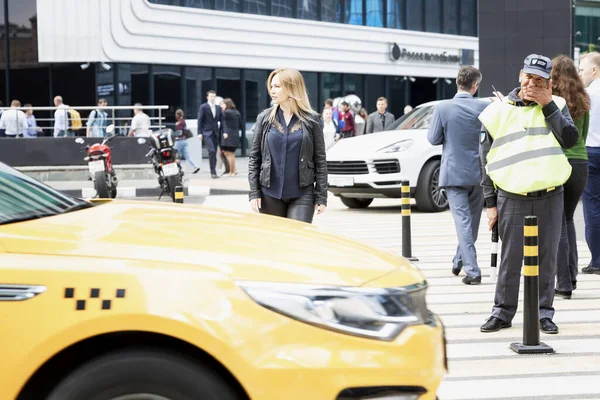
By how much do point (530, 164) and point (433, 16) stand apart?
4283 cm

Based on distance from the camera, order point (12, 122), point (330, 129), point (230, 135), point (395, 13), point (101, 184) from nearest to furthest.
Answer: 1. point (101, 184)
2. point (12, 122)
3. point (230, 135)
4. point (330, 129)
5. point (395, 13)

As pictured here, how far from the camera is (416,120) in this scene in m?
16.4

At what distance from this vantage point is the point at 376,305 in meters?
3.46

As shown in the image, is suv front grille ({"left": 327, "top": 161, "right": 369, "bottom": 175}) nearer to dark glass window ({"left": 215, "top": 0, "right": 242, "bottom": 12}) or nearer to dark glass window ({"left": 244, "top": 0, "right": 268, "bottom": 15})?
dark glass window ({"left": 215, "top": 0, "right": 242, "bottom": 12})

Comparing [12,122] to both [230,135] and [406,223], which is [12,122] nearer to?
[230,135]

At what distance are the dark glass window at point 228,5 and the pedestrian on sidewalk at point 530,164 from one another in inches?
1241

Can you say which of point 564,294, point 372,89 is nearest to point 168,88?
point 372,89

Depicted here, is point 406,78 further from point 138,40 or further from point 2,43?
point 2,43

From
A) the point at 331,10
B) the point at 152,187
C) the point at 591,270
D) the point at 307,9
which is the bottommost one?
the point at 591,270

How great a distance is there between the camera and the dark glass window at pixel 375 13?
44719 millimetres

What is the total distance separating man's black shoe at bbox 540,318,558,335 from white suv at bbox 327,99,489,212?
823cm

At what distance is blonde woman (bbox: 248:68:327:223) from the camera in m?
7.17

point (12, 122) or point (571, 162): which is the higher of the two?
point (12, 122)

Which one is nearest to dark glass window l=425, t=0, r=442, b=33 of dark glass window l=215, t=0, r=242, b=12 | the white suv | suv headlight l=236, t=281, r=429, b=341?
dark glass window l=215, t=0, r=242, b=12
